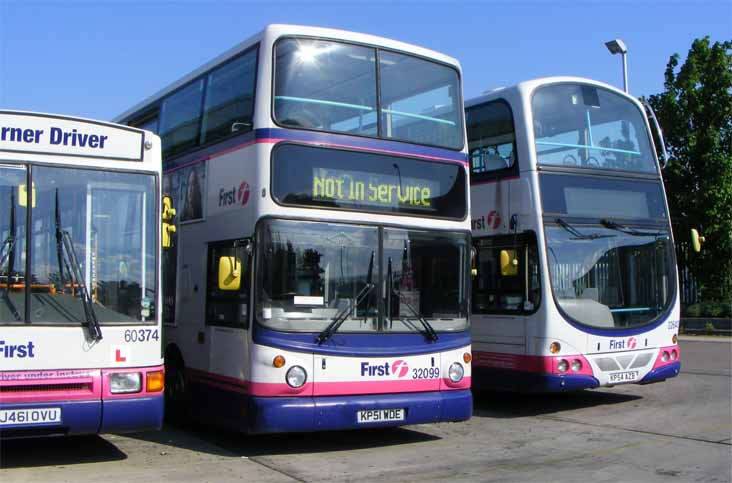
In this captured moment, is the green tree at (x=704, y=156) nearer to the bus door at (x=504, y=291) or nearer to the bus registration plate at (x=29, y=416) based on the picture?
the bus door at (x=504, y=291)

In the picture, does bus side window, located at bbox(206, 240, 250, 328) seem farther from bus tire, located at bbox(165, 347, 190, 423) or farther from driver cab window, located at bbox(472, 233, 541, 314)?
driver cab window, located at bbox(472, 233, 541, 314)

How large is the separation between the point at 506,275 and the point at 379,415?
12.8 ft

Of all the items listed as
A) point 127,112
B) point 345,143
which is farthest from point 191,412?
point 127,112

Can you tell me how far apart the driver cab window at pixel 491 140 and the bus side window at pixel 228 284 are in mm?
4594

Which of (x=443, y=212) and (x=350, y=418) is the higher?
(x=443, y=212)

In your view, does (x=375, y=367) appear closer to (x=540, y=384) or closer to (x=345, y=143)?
(x=345, y=143)

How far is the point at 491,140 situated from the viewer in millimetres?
12688

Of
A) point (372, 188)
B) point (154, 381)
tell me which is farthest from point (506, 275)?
point (154, 381)

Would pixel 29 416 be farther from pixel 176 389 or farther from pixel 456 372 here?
pixel 456 372

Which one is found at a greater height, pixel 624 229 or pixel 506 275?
pixel 624 229

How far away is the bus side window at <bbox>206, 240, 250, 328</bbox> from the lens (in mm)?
8898

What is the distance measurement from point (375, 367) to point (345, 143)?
2.44 meters

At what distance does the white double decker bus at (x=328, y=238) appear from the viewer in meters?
8.73

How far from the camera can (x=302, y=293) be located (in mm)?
8828
